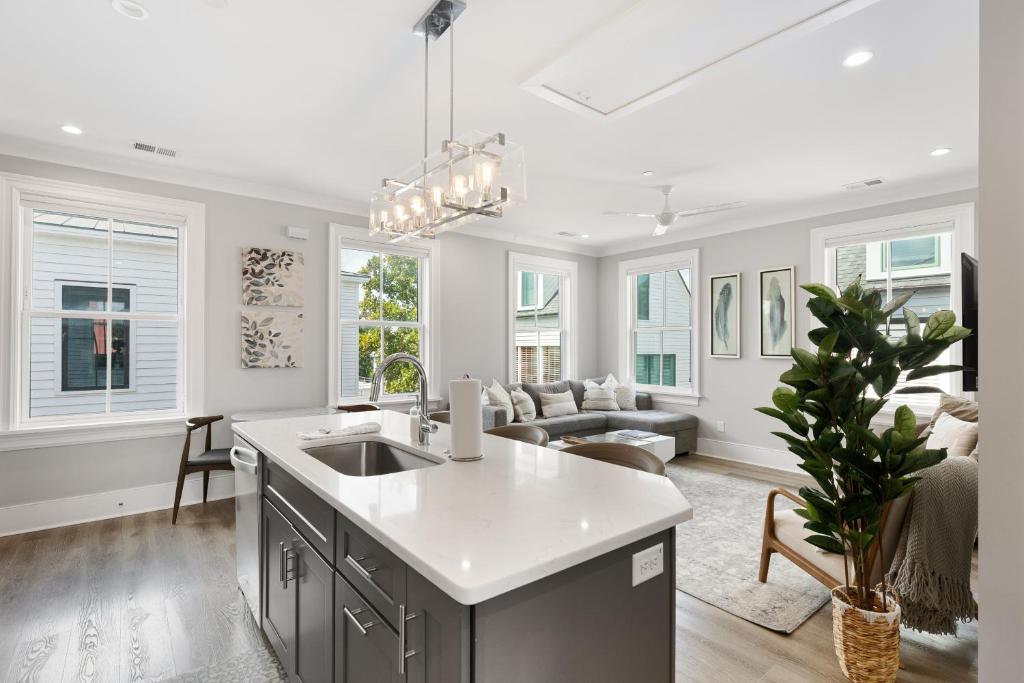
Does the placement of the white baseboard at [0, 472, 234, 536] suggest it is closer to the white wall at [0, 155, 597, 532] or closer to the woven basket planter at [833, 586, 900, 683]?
the white wall at [0, 155, 597, 532]

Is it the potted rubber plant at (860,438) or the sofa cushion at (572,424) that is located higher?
the potted rubber plant at (860,438)

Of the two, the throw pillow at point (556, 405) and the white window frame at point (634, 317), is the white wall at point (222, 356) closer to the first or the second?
the throw pillow at point (556, 405)

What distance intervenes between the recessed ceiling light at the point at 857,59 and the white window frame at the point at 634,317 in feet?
12.0

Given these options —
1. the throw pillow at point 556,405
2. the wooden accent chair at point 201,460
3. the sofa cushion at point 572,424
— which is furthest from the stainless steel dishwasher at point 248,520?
the throw pillow at point 556,405

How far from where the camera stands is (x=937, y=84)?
9.07 ft

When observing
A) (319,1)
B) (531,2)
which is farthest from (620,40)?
(319,1)

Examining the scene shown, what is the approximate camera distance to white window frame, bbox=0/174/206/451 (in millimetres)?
3555

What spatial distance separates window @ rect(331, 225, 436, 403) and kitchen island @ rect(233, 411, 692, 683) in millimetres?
3246

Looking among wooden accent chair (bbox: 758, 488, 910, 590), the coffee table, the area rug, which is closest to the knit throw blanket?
wooden accent chair (bbox: 758, 488, 910, 590)

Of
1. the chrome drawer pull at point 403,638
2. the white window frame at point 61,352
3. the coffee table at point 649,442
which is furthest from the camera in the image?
the coffee table at point 649,442

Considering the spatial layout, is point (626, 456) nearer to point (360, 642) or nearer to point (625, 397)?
Result: point (360, 642)

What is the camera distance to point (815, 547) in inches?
94.6

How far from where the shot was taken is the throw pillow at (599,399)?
6438 mm

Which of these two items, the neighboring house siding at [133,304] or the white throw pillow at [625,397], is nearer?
the neighboring house siding at [133,304]
